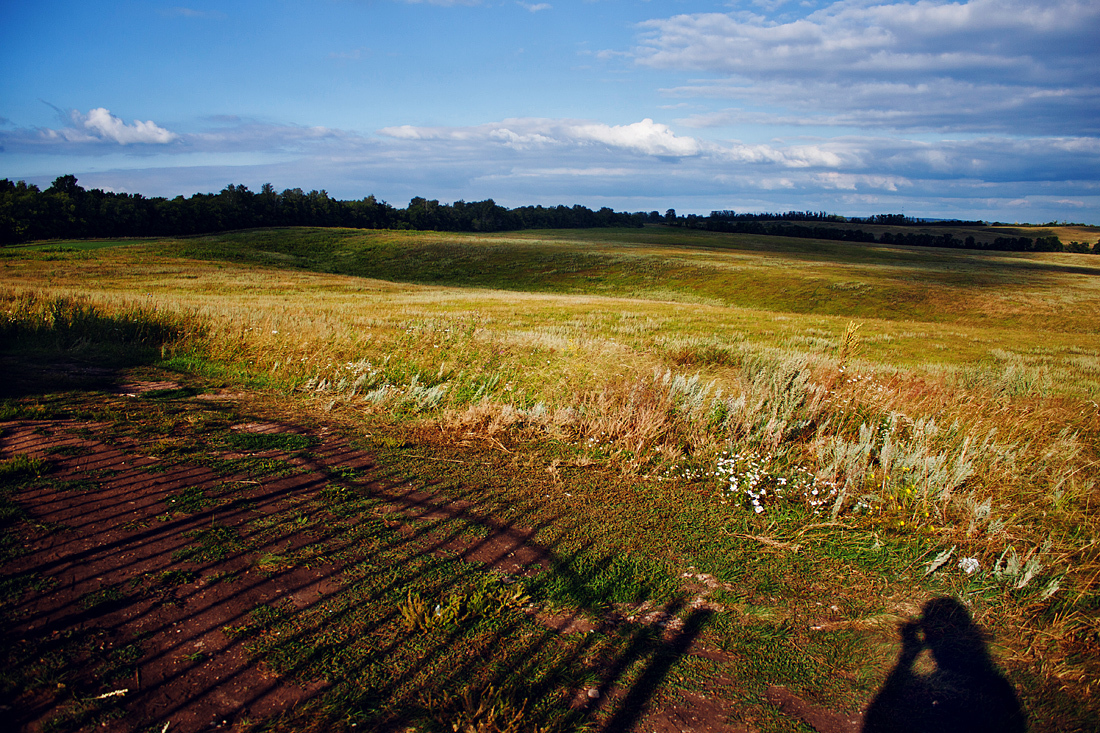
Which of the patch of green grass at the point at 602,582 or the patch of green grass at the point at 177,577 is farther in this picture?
the patch of green grass at the point at 602,582

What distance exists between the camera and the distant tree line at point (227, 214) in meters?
70.8

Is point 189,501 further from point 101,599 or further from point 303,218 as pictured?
point 303,218

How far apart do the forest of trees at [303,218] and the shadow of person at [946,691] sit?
89.0 metres

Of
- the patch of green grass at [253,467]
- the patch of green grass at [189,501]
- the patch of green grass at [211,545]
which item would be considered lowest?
the patch of green grass at [211,545]

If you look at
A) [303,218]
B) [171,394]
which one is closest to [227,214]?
[303,218]

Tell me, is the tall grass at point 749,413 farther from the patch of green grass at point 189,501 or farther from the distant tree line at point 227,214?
the distant tree line at point 227,214

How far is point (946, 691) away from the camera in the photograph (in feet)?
10.6

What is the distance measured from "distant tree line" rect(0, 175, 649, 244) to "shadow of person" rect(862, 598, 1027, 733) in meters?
89.2

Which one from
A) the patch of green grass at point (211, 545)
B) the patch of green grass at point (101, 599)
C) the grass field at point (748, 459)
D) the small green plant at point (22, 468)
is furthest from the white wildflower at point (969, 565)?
the small green plant at point (22, 468)

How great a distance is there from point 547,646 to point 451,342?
896 centimetres

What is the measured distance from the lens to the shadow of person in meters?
3.02

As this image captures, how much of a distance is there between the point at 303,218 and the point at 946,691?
115341mm

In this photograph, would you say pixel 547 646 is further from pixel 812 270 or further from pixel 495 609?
pixel 812 270

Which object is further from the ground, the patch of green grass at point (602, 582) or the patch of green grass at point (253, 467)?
the patch of green grass at point (253, 467)
